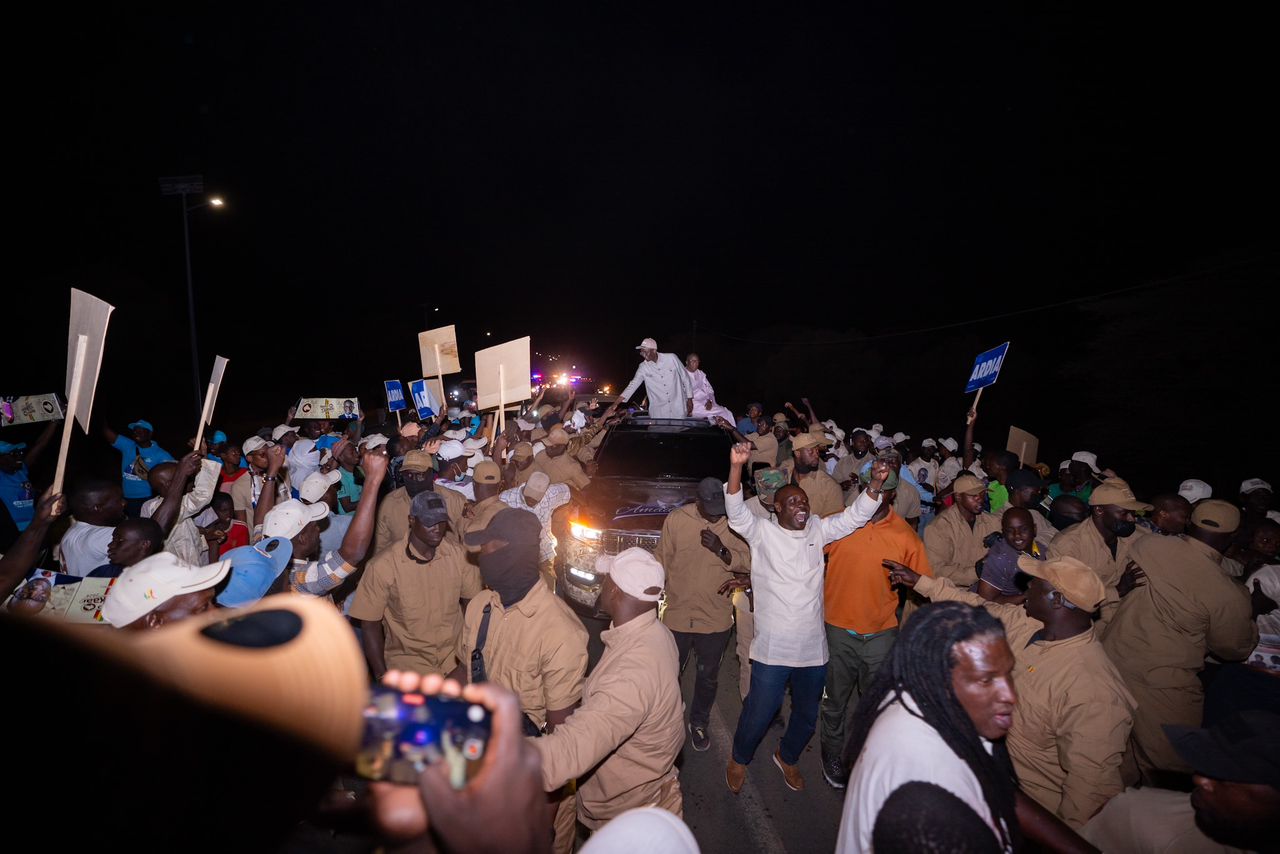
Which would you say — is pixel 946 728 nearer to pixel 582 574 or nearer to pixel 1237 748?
pixel 1237 748

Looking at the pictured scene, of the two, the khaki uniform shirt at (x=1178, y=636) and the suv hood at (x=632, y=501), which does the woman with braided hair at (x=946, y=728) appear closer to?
the khaki uniform shirt at (x=1178, y=636)

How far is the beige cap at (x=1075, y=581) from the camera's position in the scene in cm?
280

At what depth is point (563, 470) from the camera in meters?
7.70

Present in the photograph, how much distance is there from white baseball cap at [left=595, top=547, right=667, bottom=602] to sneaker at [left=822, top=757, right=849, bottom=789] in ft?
9.19

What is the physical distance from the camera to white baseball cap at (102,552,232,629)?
251cm

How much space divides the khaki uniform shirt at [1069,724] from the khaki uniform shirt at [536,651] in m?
2.23

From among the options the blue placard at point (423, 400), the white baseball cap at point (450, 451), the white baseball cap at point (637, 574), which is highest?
the blue placard at point (423, 400)

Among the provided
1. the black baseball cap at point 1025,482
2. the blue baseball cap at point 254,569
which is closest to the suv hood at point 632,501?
the blue baseball cap at point 254,569

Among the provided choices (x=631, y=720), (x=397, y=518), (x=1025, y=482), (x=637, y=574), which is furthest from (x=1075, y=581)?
(x=397, y=518)

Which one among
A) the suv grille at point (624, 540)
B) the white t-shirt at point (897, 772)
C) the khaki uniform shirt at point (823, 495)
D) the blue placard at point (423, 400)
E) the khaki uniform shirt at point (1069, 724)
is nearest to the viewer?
the white t-shirt at point (897, 772)

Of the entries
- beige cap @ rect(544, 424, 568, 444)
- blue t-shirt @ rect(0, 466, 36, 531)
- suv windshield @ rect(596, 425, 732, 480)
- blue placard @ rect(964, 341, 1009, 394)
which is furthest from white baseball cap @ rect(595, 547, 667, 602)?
blue t-shirt @ rect(0, 466, 36, 531)

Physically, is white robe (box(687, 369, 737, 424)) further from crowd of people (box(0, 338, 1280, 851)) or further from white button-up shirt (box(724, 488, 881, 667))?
white button-up shirt (box(724, 488, 881, 667))

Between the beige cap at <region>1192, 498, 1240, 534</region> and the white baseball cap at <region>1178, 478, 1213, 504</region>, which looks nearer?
the beige cap at <region>1192, 498, 1240, 534</region>

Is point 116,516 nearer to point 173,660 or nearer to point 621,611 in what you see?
point 621,611
